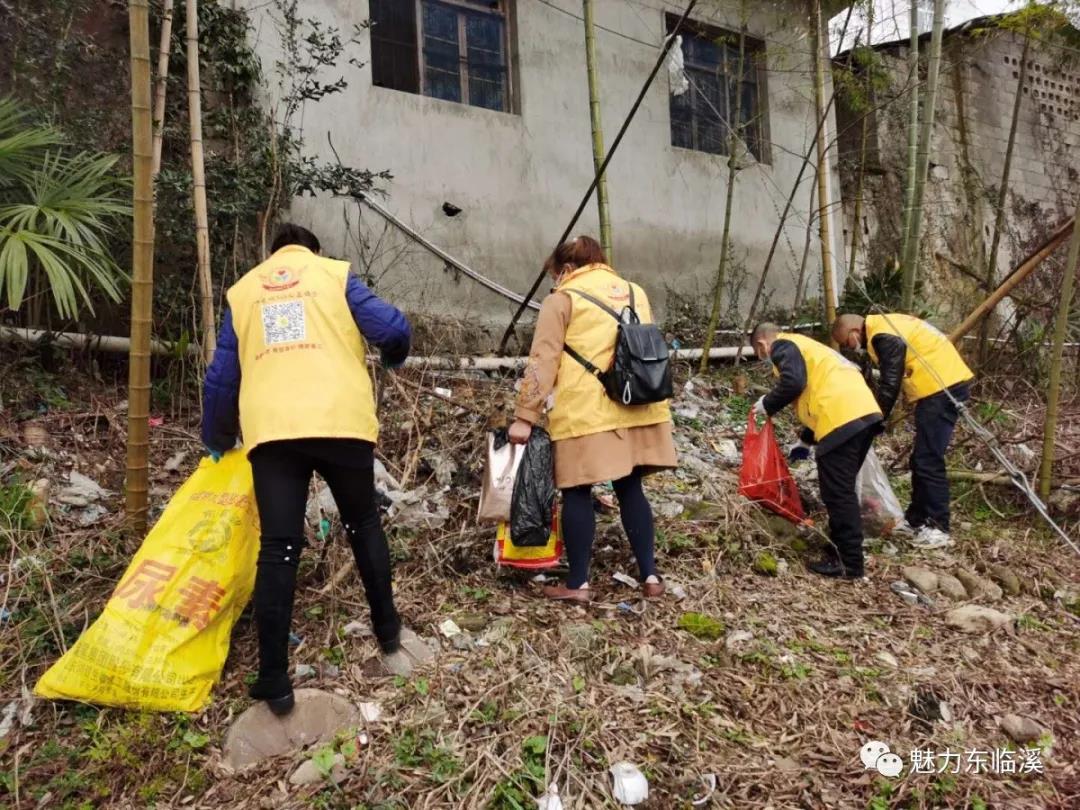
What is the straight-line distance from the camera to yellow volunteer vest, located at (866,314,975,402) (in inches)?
177

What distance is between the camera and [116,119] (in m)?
5.12

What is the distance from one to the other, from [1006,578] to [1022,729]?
1568mm

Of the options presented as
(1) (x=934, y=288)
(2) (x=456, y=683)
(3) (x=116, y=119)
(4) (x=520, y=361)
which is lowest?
(2) (x=456, y=683)

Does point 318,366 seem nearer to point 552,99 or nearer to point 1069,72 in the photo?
point 552,99

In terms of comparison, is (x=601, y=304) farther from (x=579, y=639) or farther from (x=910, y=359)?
(x=910, y=359)

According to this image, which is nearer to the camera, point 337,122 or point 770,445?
point 770,445

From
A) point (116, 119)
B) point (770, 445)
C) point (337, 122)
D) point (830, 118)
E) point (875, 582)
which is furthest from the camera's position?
point (830, 118)

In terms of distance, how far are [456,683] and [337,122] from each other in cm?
477

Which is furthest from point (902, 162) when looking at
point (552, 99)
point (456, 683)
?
point (456, 683)

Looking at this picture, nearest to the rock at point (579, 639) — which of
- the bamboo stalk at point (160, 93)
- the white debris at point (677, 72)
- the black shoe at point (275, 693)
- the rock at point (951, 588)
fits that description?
the black shoe at point (275, 693)

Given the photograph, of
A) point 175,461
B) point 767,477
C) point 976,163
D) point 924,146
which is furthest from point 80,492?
point 976,163

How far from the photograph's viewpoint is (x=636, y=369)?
306 centimetres

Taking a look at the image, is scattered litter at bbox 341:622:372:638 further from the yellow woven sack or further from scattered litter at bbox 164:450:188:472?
scattered litter at bbox 164:450:188:472

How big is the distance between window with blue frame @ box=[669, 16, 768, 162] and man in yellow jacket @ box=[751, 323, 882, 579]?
4867mm
